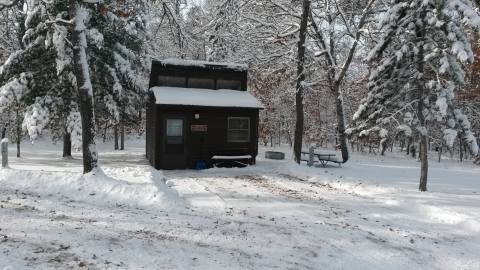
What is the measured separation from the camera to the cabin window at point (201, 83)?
22116 mm

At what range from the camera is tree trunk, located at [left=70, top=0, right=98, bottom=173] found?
12828 mm

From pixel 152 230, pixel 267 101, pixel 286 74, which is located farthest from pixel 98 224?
pixel 267 101

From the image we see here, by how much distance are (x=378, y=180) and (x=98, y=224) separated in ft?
35.0

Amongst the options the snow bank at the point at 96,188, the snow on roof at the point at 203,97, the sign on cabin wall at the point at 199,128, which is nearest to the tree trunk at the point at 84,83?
the snow bank at the point at 96,188

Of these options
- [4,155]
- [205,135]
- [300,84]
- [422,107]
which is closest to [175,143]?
[205,135]

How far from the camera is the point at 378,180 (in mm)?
15562

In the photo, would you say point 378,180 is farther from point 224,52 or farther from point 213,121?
point 224,52

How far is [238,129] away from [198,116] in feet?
7.61

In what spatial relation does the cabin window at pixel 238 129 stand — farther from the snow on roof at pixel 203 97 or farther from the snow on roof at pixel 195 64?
the snow on roof at pixel 195 64

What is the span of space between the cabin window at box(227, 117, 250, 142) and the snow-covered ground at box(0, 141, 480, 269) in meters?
6.09

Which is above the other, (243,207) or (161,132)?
(161,132)

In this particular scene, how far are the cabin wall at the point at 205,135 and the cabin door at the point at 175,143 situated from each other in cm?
7

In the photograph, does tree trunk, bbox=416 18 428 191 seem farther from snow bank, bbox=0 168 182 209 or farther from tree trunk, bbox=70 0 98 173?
tree trunk, bbox=70 0 98 173

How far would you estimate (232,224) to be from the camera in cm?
924
